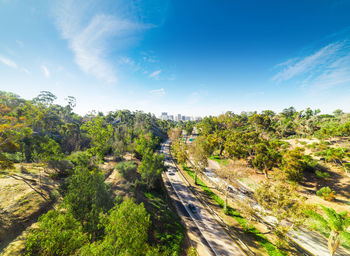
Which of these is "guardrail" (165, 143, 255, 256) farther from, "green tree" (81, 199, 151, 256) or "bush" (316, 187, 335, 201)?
"bush" (316, 187, 335, 201)

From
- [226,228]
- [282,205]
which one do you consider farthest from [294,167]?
[226,228]

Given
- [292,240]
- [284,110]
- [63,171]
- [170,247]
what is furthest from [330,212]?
[284,110]

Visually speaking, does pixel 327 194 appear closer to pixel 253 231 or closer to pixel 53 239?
pixel 253 231

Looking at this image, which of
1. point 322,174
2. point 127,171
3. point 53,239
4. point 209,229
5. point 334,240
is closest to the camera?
point 53,239

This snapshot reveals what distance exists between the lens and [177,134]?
75.5m

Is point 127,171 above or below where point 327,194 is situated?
above

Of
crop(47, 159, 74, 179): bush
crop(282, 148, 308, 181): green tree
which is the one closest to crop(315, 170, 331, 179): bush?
crop(282, 148, 308, 181): green tree

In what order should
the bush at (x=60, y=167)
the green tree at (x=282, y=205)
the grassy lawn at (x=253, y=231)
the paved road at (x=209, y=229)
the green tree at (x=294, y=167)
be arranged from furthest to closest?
the green tree at (x=294, y=167)
the bush at (x=60, y=167)
the paved road at (x=209, y=229)
the grassy lawn at (x=253, y=231)
the green tree at (x=282, y=205)

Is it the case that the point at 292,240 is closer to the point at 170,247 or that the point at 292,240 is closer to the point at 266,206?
the point at 266,206

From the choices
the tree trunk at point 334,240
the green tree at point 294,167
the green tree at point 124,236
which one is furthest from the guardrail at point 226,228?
the green tree at point 294,167

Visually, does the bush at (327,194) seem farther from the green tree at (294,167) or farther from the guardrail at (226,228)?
the guardrail at (226,228)

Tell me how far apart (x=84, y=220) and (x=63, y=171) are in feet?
64.6

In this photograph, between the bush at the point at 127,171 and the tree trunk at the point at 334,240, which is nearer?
the tree trunk at the point at 334,240

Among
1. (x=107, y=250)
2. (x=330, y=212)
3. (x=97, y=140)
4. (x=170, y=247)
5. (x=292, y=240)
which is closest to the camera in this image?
(x=107, y=250)
